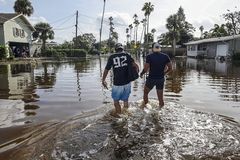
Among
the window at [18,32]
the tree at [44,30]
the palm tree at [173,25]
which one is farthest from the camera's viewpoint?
the palm tree at [173,25]

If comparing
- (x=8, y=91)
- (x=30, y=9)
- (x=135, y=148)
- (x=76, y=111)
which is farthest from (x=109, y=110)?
(x=30, y=9)

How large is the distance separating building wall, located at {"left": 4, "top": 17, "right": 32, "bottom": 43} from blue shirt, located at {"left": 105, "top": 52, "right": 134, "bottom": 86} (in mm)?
37965

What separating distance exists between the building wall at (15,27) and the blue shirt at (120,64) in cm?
3796

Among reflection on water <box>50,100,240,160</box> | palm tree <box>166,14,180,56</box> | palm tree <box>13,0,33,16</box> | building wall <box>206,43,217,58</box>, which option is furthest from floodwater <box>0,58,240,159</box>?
palm tree <box>166,14,180,56</box>

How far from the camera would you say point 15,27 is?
44375mm

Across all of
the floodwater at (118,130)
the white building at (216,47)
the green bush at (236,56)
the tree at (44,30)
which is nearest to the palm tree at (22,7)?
the tree at (44,30)

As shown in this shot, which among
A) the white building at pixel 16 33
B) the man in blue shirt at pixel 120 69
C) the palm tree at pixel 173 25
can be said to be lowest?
the man in blue shirt at pixel 120 69

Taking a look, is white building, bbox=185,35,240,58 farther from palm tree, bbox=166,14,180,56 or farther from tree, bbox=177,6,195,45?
tree, bbox=177,6,195,45

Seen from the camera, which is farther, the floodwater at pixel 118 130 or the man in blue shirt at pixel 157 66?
the man in blue shirt at pixel 157 66

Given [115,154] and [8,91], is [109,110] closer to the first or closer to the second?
[115,154]

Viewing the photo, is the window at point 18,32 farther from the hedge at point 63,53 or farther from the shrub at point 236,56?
the shrub at point 236,56

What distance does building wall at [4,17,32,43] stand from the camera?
42.0m

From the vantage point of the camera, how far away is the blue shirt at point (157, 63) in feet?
26.6

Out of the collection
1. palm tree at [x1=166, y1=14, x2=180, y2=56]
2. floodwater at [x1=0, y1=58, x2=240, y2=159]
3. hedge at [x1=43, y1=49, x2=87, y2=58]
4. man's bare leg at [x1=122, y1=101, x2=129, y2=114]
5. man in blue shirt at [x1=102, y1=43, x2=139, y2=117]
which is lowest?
floodwater at [x1=0, y1=58, x2=240, y2=159]
